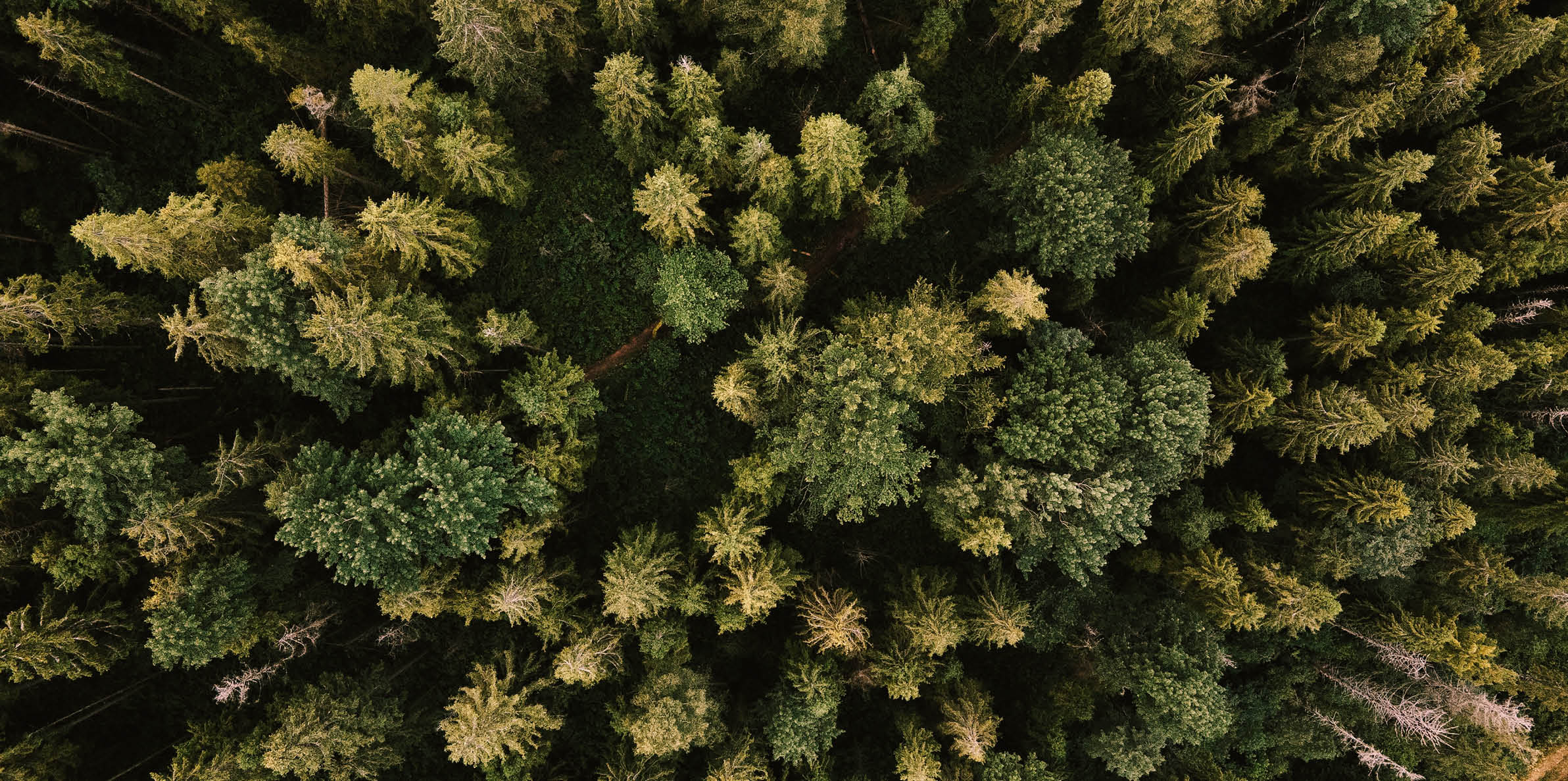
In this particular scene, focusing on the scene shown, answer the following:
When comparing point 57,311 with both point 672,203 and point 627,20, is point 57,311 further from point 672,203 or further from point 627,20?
point 627,20

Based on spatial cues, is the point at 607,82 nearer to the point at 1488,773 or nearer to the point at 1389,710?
the point at 1389,710

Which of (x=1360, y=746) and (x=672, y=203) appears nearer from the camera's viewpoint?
(x=672, y=203)

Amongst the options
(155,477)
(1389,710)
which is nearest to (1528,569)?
(1389,710)

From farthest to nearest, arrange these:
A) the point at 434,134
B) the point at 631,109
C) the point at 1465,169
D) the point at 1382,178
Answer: the point at 1465,169
the point at 1382,178
the point at 631,109
the point at 434,134

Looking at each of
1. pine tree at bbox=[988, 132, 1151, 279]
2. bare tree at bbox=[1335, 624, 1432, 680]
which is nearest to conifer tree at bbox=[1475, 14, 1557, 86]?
pine tree at bbox=[988, 132, 1151, 279]

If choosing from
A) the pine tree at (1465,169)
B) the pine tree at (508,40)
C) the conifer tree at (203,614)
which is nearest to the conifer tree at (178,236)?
the pine tree at (508,40)

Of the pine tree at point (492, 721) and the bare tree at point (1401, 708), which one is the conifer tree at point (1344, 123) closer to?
the bare tree at point (1401, 708)

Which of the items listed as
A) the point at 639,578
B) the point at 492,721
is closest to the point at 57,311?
the point at 492,721
